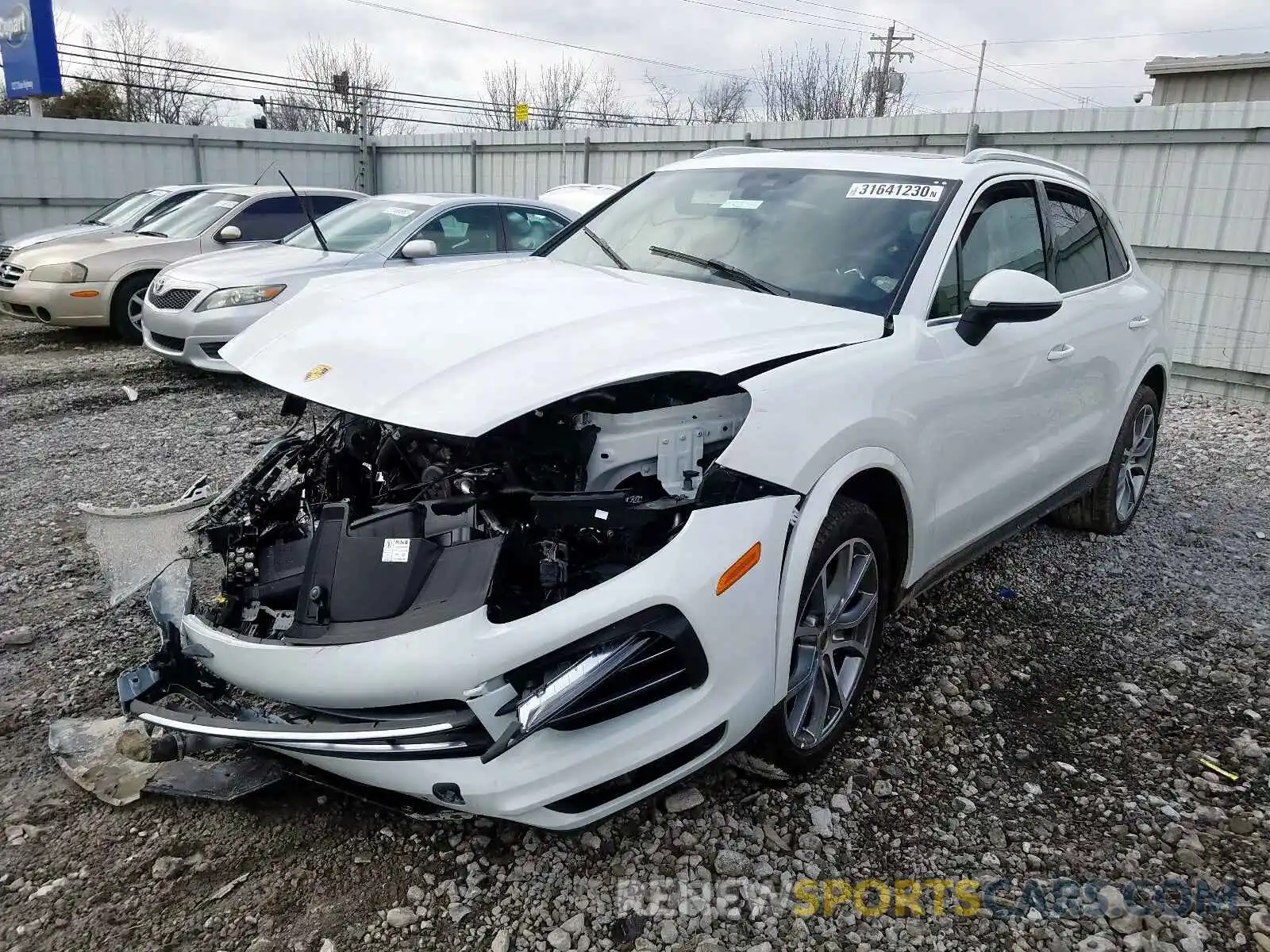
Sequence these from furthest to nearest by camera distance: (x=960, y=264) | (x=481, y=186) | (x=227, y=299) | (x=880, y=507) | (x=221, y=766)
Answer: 1. (x=481, y=186)
2. (x=227, y=299)
3. (x=960, y=264)
4. (x=880, y=507)
5. (x=221, y=766)

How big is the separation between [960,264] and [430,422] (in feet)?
7.06

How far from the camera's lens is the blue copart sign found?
1525cm

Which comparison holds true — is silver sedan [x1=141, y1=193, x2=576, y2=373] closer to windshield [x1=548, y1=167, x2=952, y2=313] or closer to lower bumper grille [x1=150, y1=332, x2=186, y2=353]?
lower bumper grille [x1=150, y1=332, x2=186, y2=353]

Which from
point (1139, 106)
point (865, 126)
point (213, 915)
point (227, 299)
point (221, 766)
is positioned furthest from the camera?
point (865, 126)

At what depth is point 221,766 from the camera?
2.75 metres

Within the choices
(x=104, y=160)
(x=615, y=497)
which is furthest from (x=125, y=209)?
(x=615, y=497)

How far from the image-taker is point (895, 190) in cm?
357

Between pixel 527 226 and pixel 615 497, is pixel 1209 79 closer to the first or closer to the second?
pixel 527 226

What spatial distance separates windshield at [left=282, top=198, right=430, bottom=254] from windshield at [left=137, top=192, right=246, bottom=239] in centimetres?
→ 174

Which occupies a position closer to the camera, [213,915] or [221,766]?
[213,915]

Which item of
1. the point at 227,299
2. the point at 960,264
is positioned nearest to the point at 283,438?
the point at 960,264

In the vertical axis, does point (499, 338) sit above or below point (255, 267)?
above

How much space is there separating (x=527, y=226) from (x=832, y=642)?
21.5 ft

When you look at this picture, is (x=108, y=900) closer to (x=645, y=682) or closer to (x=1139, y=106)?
(x=645, y=682)
